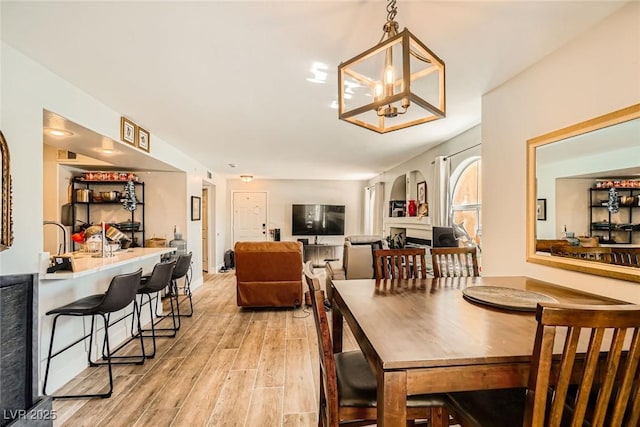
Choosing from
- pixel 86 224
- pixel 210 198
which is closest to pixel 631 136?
pixel 86 224

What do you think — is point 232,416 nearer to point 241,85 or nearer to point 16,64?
point 241,85

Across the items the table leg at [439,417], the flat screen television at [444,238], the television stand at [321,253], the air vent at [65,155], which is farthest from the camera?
the television stand at [321,253]

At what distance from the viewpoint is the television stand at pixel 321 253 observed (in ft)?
28.1

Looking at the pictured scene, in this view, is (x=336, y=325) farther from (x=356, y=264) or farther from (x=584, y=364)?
(x=356, y=264)

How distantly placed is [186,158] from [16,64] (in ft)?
11.0

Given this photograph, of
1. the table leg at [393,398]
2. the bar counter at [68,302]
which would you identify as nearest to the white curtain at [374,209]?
the bar counter at [68,302]

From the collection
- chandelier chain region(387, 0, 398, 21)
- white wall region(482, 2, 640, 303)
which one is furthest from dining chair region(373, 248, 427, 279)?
chandelier chain region(387, 0, 398, 21)

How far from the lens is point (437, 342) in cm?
110

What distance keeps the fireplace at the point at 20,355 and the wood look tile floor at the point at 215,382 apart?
0.47 metres

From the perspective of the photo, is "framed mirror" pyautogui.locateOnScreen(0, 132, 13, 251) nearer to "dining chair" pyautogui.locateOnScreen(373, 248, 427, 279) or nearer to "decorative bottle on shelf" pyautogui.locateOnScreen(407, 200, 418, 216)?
"dining chair" pyautogui.locateOnScreen(373, 248, 427, 279)

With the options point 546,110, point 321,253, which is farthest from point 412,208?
point 321,253

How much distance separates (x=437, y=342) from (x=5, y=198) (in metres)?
2.49

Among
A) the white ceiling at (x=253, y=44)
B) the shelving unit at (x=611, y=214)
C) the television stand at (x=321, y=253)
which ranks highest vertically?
the white ceiling at (x=253, y=44)

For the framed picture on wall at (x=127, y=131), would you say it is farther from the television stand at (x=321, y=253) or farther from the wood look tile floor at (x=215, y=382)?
the television stand at (x=321, y=253)
